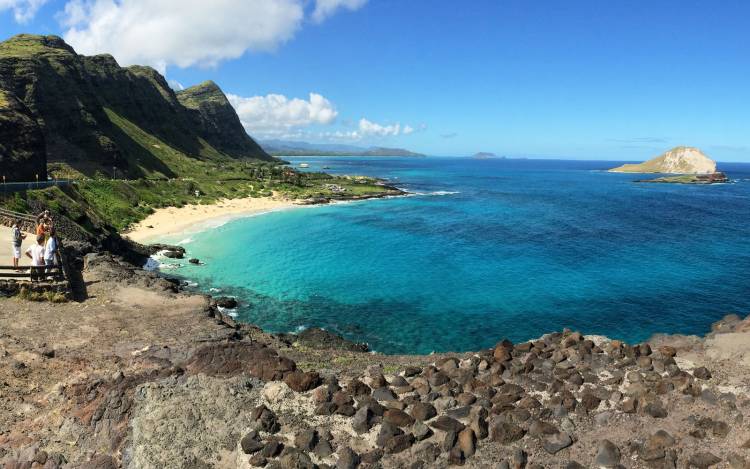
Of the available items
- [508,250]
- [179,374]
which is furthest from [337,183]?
[179,374]

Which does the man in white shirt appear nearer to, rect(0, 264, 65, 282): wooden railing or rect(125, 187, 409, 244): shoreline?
rect(0, 264, 65, 282): wooden railing

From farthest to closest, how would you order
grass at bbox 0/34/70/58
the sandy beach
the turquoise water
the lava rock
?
grass at bbox 0/34/70/58
the sandy beach
the turquoise water
the lava rock

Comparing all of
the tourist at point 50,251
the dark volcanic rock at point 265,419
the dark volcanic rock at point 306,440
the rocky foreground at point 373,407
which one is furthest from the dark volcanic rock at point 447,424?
the tourist at point 50,251

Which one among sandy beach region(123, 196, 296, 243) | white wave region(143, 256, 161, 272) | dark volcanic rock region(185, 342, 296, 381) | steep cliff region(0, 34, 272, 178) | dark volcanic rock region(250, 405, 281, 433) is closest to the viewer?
dark volcanic rock region(250, 405, 281, 433)

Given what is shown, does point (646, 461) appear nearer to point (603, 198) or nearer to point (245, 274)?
point (245, 274)

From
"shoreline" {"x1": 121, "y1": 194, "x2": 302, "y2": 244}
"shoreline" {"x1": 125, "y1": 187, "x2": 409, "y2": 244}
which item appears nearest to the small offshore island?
"shoreline" {"x1": 121, "y1": 194, "x2": 302, "y2": 244}

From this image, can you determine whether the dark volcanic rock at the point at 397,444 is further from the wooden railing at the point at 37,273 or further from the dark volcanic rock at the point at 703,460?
the wooden railing at the point at 37,273

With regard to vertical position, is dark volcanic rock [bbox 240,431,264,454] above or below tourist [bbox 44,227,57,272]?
below
